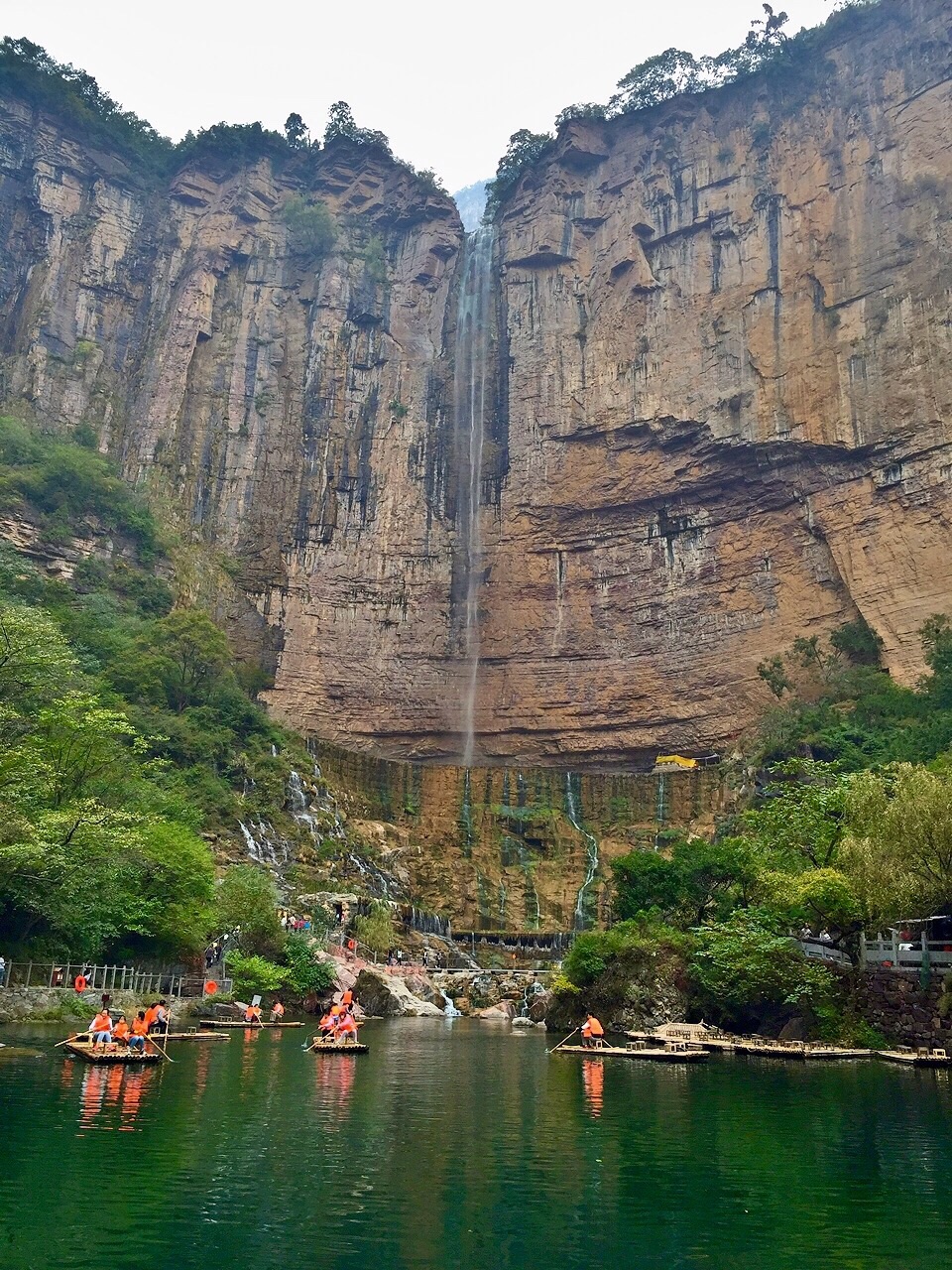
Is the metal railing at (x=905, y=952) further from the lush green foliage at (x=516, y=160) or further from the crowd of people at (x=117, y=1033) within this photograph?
the lush green foliage at (x=516, y=160)

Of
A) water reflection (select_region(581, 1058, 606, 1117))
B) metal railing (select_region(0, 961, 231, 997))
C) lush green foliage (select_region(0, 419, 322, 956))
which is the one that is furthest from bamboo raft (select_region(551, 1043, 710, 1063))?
lush green foliage (select_region(0, 419, 322, 956))

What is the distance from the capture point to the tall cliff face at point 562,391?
4766cm

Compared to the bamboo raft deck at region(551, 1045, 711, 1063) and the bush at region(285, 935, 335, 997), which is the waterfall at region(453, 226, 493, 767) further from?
the bamboo raft deck at region(551, 1045, 711, 1063)

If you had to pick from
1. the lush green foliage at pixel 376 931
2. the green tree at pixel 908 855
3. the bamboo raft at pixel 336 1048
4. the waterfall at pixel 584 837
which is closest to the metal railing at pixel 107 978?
the bamboo raft at pixel 336 1048

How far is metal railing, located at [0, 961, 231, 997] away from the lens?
21.5 meters

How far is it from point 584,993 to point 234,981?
8847mm

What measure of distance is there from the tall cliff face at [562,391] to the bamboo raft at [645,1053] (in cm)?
2809

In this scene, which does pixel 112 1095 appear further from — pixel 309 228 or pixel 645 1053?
pixel 309 228

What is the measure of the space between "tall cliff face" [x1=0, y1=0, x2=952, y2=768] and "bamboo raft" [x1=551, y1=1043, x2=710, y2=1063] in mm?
28087

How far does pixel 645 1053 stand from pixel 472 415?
149 ft

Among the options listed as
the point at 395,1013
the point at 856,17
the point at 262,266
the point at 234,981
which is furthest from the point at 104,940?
the point at 856,17

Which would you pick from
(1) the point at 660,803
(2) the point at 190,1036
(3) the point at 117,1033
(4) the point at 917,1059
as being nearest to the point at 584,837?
(1) the point at 660,803

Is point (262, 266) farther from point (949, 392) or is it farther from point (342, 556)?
point (949, 392)

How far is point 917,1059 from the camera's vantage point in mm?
16750
